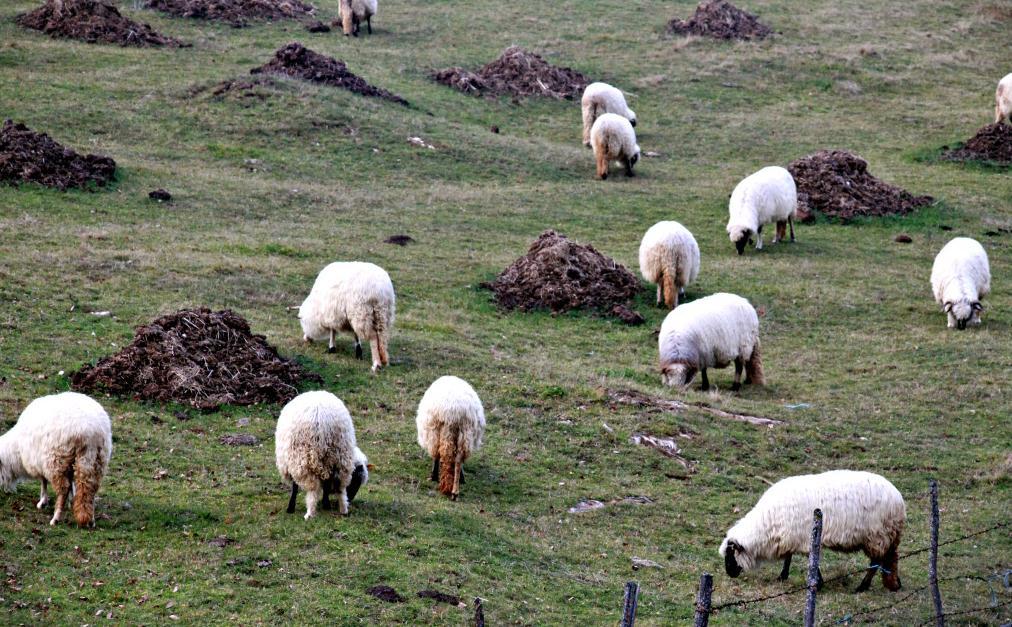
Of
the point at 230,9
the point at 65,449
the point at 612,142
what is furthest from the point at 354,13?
the point at 65,449

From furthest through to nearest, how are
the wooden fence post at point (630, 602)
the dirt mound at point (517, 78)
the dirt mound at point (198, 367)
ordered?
the dirt mound at point (517, 78), the dirt mound at point (198, 367), the wooden fence post at point (630, 602)

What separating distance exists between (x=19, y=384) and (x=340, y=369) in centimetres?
476

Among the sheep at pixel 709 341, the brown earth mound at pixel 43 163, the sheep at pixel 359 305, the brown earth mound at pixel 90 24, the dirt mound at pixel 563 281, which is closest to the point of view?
the sheep at pixel 359 305

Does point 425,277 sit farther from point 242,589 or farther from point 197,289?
Result: point 242,589

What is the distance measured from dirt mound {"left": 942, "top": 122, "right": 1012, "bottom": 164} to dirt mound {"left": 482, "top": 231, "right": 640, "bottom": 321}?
1625 centimetres

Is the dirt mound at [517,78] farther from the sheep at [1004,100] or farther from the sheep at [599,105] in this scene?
the sheep at [1004,100]

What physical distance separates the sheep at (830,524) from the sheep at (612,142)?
65.3ft

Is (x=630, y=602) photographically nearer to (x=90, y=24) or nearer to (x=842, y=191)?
(x=842, y=191)

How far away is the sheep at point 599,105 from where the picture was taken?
35.7 metres

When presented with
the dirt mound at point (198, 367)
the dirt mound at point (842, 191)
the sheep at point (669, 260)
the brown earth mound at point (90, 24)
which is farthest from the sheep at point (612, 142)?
the dirt mound at point (198, 367)

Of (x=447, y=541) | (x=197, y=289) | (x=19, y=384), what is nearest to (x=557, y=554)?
(x=447, y=541)

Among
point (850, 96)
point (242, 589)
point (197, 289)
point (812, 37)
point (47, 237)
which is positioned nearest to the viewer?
point (242, 589)

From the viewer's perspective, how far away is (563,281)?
23.9m

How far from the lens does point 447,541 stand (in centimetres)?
1316
